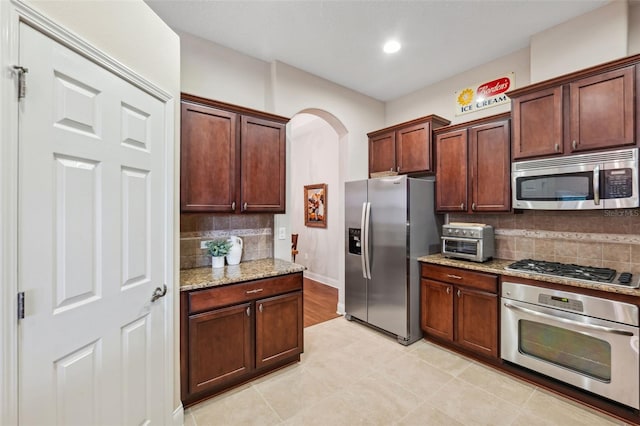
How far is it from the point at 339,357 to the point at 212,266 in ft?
5.03

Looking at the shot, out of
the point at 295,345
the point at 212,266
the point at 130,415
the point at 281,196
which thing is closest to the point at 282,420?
the point at 295,345

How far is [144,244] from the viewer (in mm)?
1637

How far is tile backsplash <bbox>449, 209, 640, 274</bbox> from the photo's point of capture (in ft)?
7.85

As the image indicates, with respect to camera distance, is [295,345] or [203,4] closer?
[203,4]

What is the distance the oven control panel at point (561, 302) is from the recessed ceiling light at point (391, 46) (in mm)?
2655

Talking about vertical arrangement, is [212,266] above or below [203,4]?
below

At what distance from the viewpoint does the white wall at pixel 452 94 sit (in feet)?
9.94

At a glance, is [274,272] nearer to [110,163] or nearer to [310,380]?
[310,380]

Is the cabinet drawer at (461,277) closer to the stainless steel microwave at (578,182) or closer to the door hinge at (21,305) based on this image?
A: the stainless steel microwave at (578,182)

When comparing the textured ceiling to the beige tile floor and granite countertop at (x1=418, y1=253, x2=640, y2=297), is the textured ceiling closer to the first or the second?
granite countertop at (x1=418, y1=253, x2=640, y2=297)

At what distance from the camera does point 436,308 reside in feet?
10.0

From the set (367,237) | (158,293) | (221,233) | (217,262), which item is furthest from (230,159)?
(367,237)

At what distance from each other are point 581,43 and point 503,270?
6.90 feet

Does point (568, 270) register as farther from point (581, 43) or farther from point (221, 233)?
point (221, 233)
